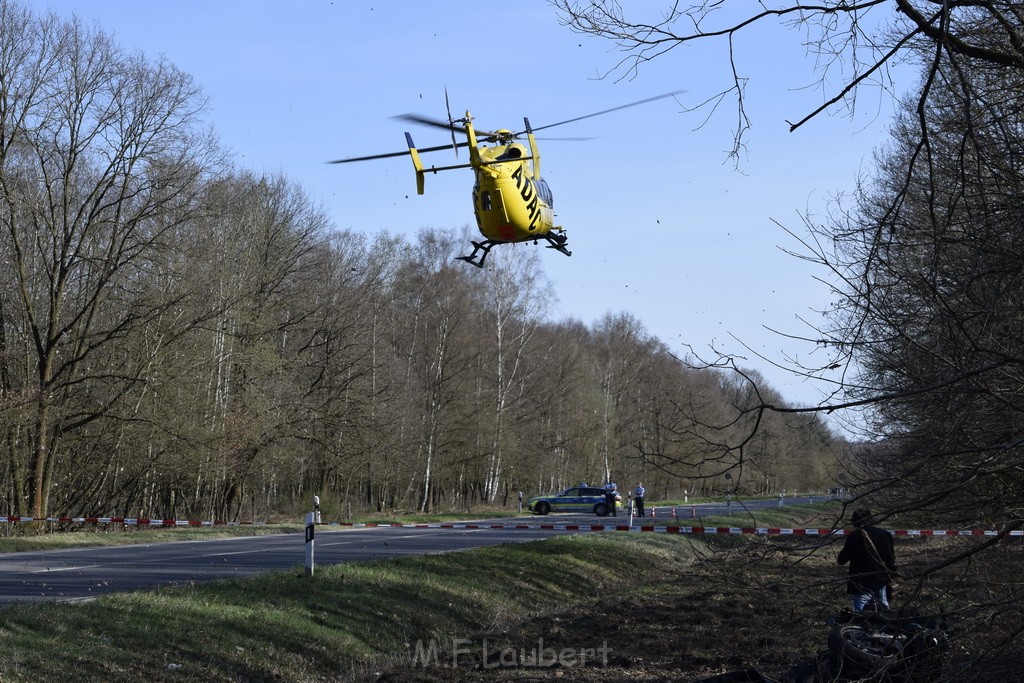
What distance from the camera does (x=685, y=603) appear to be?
17.6 meters

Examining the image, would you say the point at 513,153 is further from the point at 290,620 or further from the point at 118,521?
the point at 290,620

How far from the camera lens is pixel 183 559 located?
18.6 meters

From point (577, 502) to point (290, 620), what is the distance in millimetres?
33717

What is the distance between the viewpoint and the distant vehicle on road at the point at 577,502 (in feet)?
148

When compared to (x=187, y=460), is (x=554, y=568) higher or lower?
lower

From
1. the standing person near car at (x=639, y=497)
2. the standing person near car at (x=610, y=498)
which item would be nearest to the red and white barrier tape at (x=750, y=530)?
the standing person near car at (x=639, y=497)

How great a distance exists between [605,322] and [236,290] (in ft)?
183

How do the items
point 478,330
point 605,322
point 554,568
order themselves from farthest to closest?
point 605,322 < point 478,330 < point 554,568

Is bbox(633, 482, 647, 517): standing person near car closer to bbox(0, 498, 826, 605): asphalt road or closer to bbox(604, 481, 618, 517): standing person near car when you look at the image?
bbox(604, 481, 618, 517): standing person near car

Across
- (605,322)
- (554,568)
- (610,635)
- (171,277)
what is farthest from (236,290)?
(605,322)

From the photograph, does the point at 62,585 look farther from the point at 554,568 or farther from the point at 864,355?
the point at 864,355

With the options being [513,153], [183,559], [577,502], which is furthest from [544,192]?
[577,502]

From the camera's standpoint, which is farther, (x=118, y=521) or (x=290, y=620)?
(x=118, y=521)
